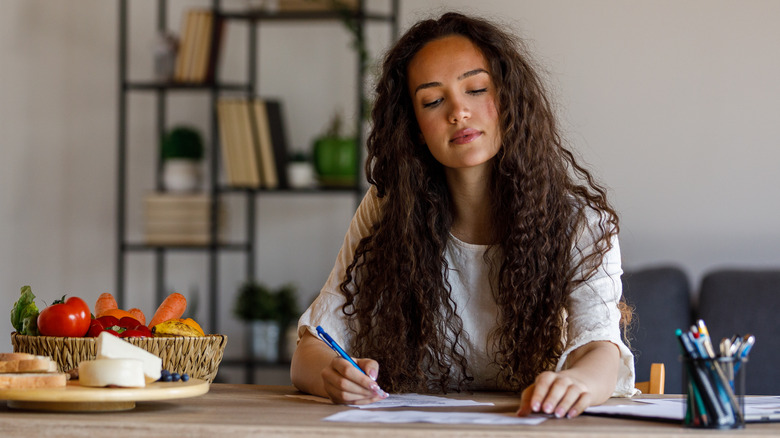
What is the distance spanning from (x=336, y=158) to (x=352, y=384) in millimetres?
1980

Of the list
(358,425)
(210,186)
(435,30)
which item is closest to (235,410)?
(358,425)

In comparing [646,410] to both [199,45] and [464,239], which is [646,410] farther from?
[199,45]

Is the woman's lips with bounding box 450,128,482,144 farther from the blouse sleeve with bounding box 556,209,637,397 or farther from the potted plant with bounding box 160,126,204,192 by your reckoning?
the potted plant with bounding box 160,126,204,192

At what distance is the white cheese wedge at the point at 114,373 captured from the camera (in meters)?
1.02

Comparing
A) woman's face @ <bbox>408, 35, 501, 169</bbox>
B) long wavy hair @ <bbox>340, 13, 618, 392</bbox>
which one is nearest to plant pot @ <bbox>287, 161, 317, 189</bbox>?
long wavy hair @ <bbox>340, 13, 618, 392</bbox>

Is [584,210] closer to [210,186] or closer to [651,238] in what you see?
[651,238]

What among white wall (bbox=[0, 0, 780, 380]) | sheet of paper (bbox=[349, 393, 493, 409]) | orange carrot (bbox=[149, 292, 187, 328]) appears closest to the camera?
sheet of paper (bbox=[349, 393, 493, 409])

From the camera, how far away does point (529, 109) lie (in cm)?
158

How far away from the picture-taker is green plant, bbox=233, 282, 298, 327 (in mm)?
3152

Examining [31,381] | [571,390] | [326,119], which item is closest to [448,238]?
[571,390]

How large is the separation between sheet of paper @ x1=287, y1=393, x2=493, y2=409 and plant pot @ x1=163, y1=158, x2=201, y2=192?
2.08m

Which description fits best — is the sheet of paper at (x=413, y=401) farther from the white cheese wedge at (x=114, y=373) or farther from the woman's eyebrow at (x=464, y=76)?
the woman's eyebrow at (x=464, y=76)

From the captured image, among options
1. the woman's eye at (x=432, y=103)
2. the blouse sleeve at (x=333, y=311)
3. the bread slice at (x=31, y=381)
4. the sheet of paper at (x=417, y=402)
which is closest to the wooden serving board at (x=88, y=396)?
the bread slice at (x=31, y=381)

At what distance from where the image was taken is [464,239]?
62.0 inches
